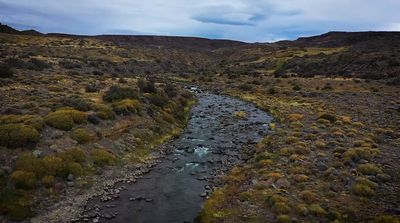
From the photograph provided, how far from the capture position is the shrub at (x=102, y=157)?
29.1m

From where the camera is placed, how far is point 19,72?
6362 centimetres

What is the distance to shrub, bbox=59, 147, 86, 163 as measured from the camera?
1081 inches

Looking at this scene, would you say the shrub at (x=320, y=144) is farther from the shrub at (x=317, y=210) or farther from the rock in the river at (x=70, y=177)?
the rock in the river at (x=70, y=177)

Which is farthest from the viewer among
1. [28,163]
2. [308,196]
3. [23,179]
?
[28,163]

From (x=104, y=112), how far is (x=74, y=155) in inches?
A: 409

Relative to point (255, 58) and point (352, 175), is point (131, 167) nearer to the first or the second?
point (352, 175)

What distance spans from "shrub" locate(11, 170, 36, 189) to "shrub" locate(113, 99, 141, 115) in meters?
16.7

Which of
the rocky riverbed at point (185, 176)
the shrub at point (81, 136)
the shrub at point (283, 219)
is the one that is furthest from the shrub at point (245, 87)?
the shrub at point (283, 219)

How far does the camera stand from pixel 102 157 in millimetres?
29688

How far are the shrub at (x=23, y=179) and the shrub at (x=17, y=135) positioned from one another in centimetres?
369

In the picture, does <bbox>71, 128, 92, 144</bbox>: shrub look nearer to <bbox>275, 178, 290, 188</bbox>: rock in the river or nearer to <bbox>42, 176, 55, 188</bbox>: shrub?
<bbox>42, 176, 55, 188</bbox>: shrub

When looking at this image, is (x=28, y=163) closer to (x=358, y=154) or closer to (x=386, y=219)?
(x=386, y=219)

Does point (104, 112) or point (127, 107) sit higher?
point (104, 112)

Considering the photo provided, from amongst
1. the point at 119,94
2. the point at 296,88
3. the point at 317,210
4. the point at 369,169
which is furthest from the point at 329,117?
the point at 296,88
